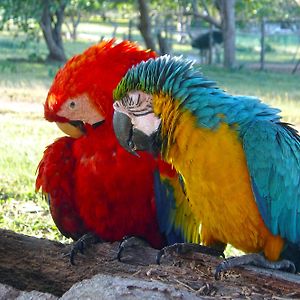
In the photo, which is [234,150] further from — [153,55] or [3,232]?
[3,232]

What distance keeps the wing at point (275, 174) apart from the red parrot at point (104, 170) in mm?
421

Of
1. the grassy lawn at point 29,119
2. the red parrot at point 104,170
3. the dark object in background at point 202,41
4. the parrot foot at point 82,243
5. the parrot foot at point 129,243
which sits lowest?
the dark object in background at point 202,41

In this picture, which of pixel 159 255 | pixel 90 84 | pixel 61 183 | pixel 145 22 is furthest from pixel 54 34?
pixel 159 255

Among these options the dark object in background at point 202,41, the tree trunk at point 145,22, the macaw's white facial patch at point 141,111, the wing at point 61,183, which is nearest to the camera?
the macaw's white facial patch at point 141,111

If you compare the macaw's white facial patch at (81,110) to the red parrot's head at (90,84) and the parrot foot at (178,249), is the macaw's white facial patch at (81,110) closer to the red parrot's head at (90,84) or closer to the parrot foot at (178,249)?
the red parrot's head at (90,84)

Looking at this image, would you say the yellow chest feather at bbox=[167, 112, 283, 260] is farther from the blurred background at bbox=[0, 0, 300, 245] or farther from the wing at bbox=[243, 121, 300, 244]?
the blurred background at bbox=[0, 0, 300, 245]

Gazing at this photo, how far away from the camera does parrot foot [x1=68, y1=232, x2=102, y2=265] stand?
2.26 m

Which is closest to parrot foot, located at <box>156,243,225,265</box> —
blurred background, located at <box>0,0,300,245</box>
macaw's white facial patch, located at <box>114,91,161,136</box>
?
macaw's white facial patch, located at <box>114,91,161,136</box>

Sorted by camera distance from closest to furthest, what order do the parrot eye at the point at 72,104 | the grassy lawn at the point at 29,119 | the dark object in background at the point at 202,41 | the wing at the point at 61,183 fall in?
the parrot eye at the point at 72,104 → the wing at the point at 61,183 → the grassy lawn at the point at 29,119 → the dark object in background at the point at 202,41

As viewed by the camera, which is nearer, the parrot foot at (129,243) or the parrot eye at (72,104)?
the parrot foot at (129,243)

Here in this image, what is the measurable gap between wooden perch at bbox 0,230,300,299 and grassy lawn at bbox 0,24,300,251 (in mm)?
1178

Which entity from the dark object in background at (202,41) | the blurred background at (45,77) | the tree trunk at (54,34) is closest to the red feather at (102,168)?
the blurred background at (45,77)

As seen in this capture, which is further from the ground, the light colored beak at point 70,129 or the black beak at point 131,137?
the black beak at point 131,137

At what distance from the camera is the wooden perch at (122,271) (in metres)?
1.90
